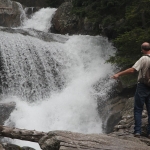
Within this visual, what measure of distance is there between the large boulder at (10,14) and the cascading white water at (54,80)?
7.94 m


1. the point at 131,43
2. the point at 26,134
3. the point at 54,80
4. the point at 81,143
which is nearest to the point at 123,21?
the point at 131,43

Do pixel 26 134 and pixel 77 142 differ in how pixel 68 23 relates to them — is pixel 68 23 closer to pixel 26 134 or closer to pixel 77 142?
pixel 26 134

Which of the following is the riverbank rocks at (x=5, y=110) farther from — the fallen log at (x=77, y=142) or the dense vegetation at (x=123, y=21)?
the fallen log at (x=77, y=142)

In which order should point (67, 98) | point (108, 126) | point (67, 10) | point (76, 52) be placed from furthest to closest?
point (67, 10), point (76, 52), point (67, 98), point (108, 126)

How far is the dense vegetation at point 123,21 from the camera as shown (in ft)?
32.9

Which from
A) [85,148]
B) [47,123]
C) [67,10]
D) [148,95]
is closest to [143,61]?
[148,95]

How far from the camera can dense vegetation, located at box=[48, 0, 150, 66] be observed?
10.0 meters

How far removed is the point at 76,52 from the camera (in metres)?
14.6

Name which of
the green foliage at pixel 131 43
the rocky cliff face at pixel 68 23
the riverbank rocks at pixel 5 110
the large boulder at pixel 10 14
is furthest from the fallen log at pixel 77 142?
the large boulder at pixel 10 14

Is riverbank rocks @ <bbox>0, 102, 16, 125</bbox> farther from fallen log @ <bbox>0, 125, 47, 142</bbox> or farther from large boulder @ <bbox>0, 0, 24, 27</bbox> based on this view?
large boulder @ <bbox>0, 0, 24, 27</bbox>

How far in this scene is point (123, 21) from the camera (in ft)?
41.1

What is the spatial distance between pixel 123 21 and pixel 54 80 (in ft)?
14.8

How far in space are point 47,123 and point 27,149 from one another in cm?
342

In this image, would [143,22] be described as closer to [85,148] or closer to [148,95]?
[148,95]
